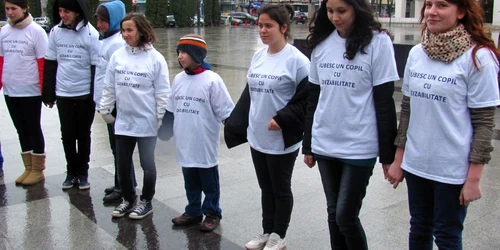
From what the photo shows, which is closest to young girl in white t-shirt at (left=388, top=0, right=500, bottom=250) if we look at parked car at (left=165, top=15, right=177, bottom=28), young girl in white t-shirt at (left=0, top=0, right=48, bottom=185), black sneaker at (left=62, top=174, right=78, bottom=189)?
black sneaker at (left=62, top=174, right=78, bottom=189)

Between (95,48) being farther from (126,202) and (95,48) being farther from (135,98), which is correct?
(126,202)

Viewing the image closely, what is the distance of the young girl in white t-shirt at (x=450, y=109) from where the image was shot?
98.0 inches

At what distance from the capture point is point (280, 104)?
3521 millimetres

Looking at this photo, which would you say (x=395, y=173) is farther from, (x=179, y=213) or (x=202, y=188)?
(x=179, y=213)

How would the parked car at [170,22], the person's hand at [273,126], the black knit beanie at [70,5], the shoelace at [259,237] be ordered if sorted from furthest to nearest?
the parked car at [170,22]
the black knit beanie at [70,5]
the shoelace at [259,237]
the person's hand at [273,126]

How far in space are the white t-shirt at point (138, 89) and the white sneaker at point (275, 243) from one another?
53.5 inches

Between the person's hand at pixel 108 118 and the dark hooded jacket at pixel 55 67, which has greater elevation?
the dark hooded jacket at pixel 55 67

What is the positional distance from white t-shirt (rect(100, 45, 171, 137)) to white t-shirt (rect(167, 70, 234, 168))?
26 cm

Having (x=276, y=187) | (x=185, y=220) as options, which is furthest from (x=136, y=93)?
(x=276, y=187)

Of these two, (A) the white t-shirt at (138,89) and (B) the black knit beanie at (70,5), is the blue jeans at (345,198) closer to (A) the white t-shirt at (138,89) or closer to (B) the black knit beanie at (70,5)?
(A) the white t-shirt at (138,89)

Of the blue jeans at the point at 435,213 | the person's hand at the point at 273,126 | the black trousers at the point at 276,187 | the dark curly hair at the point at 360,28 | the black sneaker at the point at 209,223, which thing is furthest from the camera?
the black sneaker at the point at 209,223

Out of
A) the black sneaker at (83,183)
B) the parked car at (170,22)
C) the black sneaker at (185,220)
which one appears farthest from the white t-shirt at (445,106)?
the parked car at (170,22)

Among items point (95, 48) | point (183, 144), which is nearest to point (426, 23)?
point (183, 144)

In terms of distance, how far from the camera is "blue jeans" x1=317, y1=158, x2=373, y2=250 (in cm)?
295
